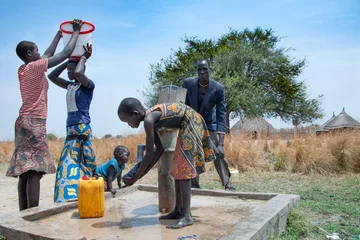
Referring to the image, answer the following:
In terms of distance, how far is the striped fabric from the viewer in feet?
12.9

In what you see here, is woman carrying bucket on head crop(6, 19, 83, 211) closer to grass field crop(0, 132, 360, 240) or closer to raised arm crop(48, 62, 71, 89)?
raised arm crop(48, 62, 71, 89)

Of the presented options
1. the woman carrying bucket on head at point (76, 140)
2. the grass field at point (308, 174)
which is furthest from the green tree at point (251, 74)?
the woman carrying bucket on head at point (76, 140)

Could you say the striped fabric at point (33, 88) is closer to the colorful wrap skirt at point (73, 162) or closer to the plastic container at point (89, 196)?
the colorful wrap skirt at point (73, 162)

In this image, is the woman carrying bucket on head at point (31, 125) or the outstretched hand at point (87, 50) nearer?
the woman carrying bucket on head at point (31, 125)

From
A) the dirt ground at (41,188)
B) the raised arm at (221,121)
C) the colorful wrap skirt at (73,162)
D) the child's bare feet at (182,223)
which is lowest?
the dirt ground at (41,188)

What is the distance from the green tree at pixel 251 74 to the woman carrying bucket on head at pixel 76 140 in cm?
2129

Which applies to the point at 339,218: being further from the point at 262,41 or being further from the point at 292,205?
the point at 262,41

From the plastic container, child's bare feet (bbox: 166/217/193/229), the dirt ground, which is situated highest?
the plastic container

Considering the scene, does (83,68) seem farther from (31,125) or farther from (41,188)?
(41,188)

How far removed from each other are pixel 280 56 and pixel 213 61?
16.6ft

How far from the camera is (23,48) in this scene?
4.02 metres

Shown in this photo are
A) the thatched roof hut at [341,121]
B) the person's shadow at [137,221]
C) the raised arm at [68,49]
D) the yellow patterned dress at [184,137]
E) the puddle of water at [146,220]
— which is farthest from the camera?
the thatched roof hut at [341,121]

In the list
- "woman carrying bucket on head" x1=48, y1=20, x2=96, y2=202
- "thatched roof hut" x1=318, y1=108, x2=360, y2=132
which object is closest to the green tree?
"thatched roof hut" x1=318, y1=108, x2=360, y2=132

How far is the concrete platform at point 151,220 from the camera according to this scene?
3.19 m
